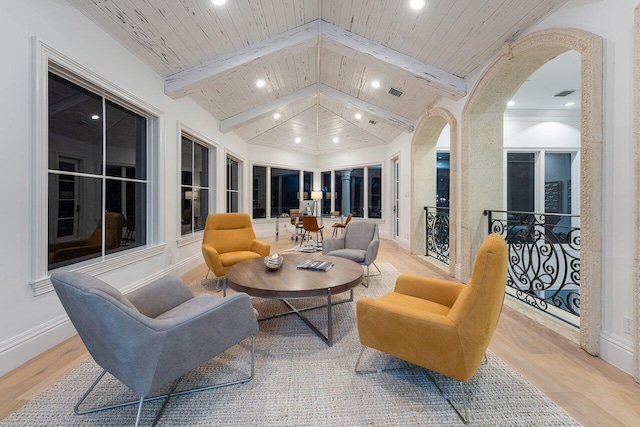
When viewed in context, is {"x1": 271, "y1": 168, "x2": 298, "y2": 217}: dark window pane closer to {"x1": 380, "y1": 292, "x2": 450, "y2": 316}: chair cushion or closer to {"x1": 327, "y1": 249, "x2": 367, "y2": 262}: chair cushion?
{"x1": 327, "y1": 249, "x2": 367, "y2": 262}: chair cushion

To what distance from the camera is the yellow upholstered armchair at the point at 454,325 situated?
1374 mm

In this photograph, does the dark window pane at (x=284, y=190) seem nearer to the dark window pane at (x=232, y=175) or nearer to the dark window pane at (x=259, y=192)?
the dark window pane at (x=259, y=192)

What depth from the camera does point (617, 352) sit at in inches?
75.3

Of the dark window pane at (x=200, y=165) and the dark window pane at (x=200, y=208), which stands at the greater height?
the dark window pane at (x=200, y=165)

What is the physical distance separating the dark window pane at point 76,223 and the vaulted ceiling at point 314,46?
5.13ft

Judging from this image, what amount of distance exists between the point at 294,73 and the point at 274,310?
4.08m

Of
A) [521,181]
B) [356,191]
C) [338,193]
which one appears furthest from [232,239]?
[521,181]

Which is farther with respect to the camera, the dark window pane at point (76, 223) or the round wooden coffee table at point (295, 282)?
the dark window pane at point (76, 223)

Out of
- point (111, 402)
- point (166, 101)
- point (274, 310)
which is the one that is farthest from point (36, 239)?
point (166, 101)

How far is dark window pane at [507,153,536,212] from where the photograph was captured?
622cm

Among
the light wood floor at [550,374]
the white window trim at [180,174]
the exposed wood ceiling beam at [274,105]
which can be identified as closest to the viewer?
the light wood floor at [550,374]

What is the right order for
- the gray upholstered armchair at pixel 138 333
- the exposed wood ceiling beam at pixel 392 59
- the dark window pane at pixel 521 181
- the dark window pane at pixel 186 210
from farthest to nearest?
the dark window pane at pixel 521 181
the dark window pane at pixel 186 210
the exposed wood ceiling beam at pixel 392 59
the gray upholstered armchair at pixel 138 333

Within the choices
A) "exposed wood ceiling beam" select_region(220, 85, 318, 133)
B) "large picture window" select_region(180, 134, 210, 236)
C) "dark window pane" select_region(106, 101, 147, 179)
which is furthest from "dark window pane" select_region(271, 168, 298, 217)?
"dark window pane" select_region(106, 101, 147, 179)

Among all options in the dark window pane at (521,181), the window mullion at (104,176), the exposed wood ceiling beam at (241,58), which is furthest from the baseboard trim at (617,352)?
the dark window pane at (521,181)
